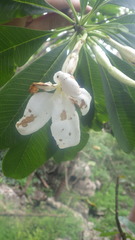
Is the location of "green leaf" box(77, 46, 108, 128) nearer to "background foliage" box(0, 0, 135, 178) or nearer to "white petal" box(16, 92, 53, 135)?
"background foliage" box(0, 0, 135, 178)

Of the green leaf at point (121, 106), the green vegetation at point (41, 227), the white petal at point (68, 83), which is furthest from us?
the green vegetation at point (41, 227)

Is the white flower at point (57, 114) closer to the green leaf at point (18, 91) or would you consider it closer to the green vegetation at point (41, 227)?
the green leaf at point (18, 91)

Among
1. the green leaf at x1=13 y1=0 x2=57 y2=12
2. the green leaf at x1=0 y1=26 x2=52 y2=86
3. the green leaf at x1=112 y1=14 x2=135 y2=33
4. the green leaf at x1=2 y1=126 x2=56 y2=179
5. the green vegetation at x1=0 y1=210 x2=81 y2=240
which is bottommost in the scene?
the green vegetation at x1=0 y1=210 x2=81 y2=240

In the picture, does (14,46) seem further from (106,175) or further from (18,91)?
(106,175)

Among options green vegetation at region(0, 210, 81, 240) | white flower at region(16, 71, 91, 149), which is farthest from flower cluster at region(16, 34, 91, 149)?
green vegetation at region(0, 210, 81, 240)

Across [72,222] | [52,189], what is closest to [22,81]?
[72,222]

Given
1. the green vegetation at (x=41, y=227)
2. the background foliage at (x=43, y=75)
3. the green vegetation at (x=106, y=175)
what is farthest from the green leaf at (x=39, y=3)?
the green vegetation at (x=106, y=175)
